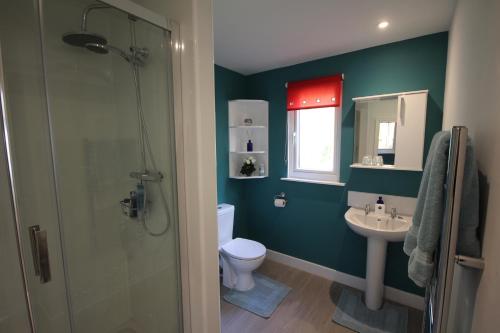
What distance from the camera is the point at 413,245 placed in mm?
969

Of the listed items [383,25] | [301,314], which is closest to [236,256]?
[301,314]

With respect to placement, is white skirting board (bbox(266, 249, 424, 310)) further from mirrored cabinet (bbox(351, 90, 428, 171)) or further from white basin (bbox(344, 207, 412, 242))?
mirrored cabinet (bbox(351, 90, 428, 171))

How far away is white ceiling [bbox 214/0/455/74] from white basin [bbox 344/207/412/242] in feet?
5.03

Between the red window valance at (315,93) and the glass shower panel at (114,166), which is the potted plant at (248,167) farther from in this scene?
the glass shower panel at (114,166)

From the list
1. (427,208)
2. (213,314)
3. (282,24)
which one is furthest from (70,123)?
(427,208)

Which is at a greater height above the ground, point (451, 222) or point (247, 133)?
point (247, 133)

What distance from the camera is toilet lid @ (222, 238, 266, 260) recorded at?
2197 millimetres

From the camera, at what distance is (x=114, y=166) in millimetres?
1530

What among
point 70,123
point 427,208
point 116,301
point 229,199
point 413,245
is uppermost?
point 70,123

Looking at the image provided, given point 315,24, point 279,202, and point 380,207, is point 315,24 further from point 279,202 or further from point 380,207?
point 279,202

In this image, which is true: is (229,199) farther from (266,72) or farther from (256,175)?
(266,72)

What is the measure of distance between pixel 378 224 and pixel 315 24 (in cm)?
174

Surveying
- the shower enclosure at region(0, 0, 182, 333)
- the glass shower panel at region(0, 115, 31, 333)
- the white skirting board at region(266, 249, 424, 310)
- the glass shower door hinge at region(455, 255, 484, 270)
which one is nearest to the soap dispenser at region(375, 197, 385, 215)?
the white skirting board at region(266, 249, 424, 310)

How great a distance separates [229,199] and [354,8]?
86.6 inches
